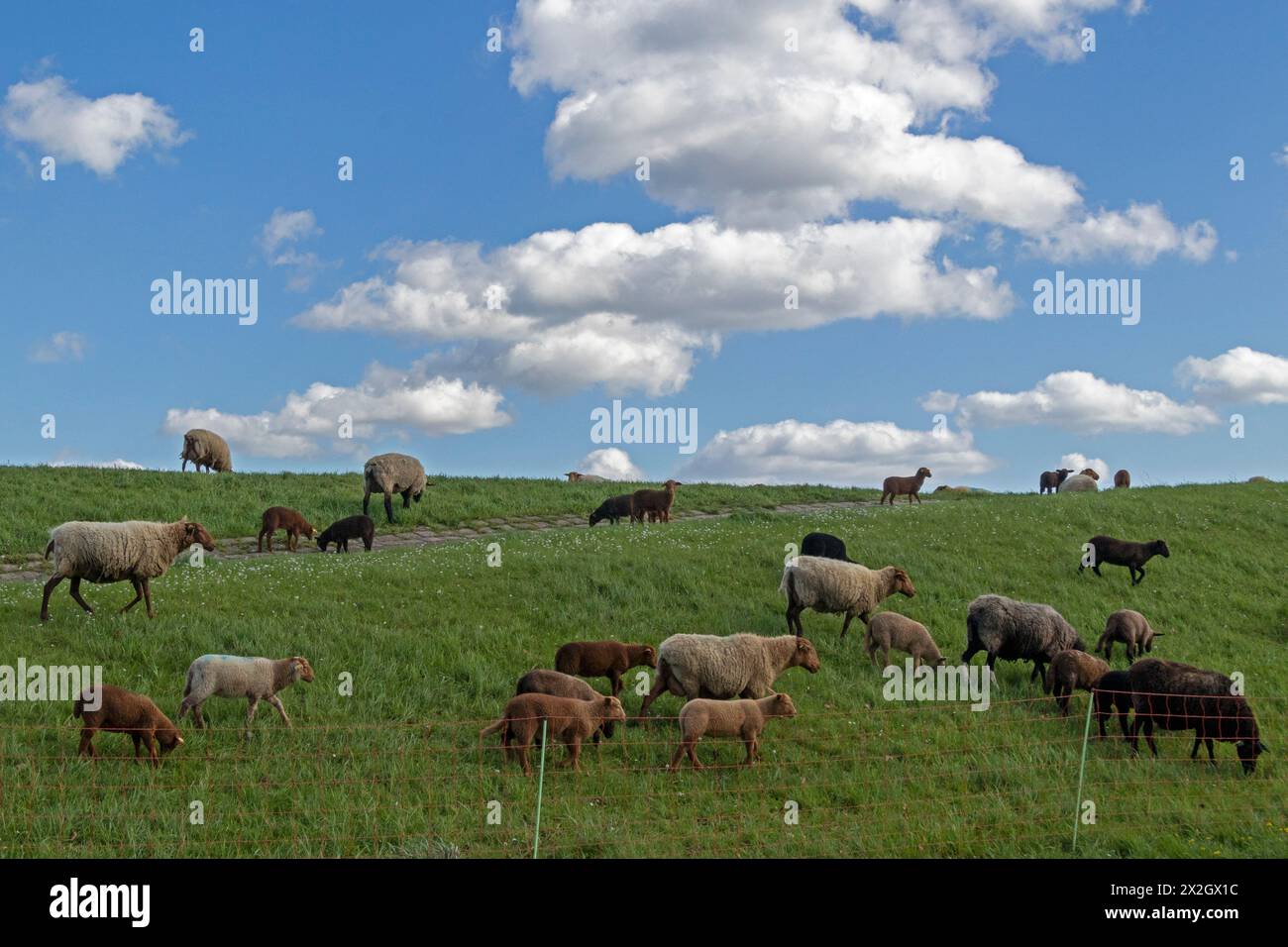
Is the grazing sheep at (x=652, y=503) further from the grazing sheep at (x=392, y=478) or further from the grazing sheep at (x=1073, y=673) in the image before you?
the grazing sheep at (x=1073, y=673)

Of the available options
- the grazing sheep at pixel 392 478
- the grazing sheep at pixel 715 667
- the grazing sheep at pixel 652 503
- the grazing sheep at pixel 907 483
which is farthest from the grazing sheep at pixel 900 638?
the grazing sheep at pixel 907 483

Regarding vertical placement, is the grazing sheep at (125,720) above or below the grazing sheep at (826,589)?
below

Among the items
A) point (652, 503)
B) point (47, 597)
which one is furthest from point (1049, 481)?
point (47, 597)

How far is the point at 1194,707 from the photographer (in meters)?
12.1

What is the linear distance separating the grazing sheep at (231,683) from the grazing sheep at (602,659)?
3.65 metres

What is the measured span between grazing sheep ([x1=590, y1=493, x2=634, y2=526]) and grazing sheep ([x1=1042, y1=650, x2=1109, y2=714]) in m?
18.1

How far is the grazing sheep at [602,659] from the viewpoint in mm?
13008

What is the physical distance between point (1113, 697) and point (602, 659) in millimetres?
6975

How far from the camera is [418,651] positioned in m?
14.0

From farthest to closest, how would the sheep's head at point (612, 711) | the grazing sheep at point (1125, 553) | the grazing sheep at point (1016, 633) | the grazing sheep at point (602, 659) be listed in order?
1. the grazing sheep at point (1125, 553)
2. the grazing sheep at point (1016, 633)
3. the grazing sheep at point (602, 659)
4. the sheep's head at point (612, 711)

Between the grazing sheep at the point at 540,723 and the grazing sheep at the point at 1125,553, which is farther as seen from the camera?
the grazing sheep at the point at 1125,553
